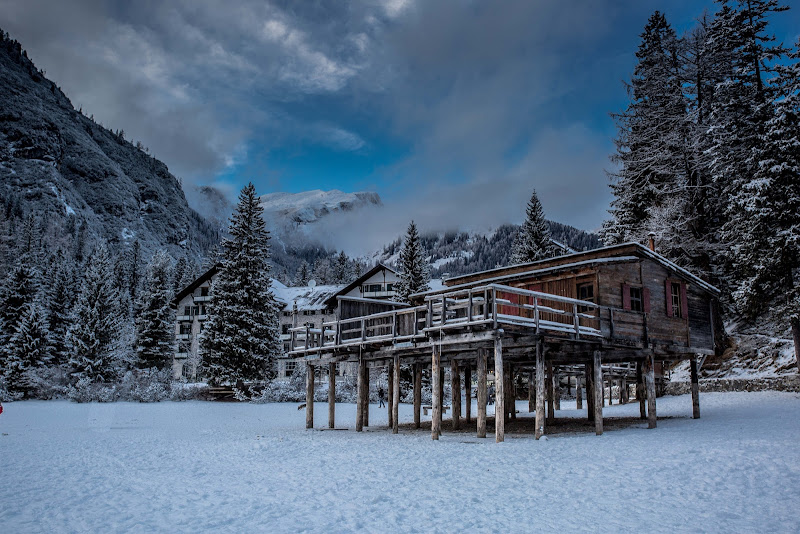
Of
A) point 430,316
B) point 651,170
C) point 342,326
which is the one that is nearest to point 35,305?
point 342,326

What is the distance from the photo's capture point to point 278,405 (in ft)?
150

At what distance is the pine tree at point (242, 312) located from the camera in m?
46.3

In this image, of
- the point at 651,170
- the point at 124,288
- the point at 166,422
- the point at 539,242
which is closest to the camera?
the point at 166,422

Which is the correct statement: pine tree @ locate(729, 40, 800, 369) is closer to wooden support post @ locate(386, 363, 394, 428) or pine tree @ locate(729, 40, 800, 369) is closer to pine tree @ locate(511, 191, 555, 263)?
wooden support post @ locate(386, 363, 394, 428)

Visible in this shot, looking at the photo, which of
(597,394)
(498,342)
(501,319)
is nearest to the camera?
(501,319)

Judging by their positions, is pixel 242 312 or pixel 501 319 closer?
pixel 501 319

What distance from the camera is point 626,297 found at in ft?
74.4

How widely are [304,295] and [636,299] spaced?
5617 centimetres

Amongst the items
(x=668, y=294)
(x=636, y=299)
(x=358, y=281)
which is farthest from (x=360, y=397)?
(x=358, y=281)

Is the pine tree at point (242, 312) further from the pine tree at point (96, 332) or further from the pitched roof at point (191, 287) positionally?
the pitched roof at point (191, 287)

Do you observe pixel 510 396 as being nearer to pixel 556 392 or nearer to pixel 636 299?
pixel 556 392

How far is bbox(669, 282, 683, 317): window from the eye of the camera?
25156mm

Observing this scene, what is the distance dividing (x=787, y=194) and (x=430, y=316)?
768 inches

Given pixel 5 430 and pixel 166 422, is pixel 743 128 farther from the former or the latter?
pixel 5 430
